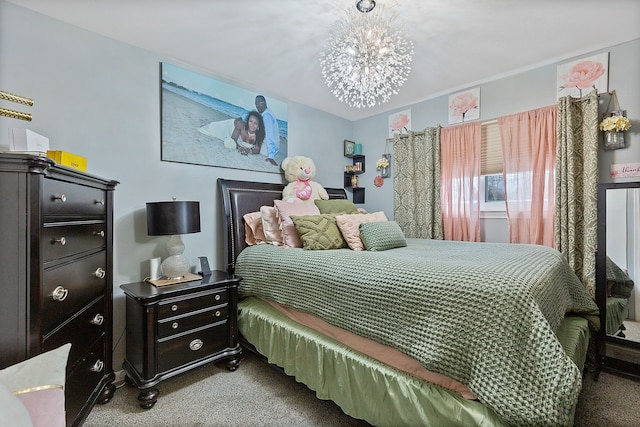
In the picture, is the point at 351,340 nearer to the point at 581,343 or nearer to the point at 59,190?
the point at 581,343

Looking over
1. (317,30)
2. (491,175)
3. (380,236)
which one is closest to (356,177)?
(491,175)

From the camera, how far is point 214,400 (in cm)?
172

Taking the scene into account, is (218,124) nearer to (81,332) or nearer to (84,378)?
(81,332)

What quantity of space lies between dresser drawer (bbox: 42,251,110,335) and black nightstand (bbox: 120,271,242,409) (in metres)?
0.25

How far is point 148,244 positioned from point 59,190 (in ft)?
3.40

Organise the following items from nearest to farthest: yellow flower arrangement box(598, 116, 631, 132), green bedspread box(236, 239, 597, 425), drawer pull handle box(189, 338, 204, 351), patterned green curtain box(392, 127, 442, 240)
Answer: green bedspread box(236, 239, 597, 425) → drawer pull handle box(189, 338, 204, 351) → yellow flower arrangement box(598, 116, 631, 132) → patterned green curtain box(392, 127, 442, 240)

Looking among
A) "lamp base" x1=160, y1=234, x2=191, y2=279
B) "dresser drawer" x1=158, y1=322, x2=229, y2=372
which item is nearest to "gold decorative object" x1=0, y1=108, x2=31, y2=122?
"lamp base" x1=160, y1=234, x2=191, y2=279

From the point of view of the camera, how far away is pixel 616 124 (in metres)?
2.10

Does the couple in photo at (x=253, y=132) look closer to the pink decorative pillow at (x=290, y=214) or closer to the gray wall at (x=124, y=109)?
the gray wall at (x=124, y=109)

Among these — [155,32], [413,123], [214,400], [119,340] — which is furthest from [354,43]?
[119,340]

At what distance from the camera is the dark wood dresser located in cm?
103

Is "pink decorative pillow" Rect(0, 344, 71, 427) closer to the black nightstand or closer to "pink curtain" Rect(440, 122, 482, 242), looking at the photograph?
the black nightstand

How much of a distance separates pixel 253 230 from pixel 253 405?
1.37 metres

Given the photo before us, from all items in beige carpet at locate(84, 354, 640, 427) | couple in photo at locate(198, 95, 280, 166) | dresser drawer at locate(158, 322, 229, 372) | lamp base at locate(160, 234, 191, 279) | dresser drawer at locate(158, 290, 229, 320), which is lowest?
beige carpet at locate(84, 354, 640, 427)
